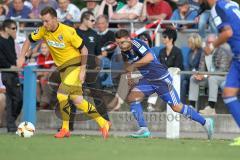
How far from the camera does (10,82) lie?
731 inches

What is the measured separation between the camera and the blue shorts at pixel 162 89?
16.2m

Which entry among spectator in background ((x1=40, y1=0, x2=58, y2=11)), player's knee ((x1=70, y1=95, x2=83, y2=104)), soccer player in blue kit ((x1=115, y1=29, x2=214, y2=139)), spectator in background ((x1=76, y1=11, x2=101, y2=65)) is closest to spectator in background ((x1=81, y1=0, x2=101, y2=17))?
spectator in background ((x1=40, y1=0, x2=58, y2=11))

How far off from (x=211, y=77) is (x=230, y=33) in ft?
16.5

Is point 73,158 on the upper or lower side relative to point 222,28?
lower

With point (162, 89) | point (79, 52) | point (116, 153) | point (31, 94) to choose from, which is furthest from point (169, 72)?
point (116, 153)

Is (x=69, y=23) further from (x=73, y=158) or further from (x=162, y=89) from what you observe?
(x=73, y=158)

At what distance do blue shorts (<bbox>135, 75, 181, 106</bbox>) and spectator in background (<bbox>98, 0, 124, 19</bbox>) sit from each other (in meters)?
4.52

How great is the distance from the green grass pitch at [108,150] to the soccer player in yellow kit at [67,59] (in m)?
1.09

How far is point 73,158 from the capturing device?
11.2 m

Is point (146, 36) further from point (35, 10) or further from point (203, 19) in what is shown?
point (35, 10)

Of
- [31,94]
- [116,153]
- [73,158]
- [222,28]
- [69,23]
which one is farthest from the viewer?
[69,23]

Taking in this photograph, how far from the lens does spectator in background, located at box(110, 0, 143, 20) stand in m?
20.4

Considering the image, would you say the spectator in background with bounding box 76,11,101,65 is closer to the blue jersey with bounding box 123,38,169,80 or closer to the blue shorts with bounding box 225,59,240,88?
the blue jersey with bounding box 123,38,169,80

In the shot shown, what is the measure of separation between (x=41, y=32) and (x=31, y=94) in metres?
2.09
